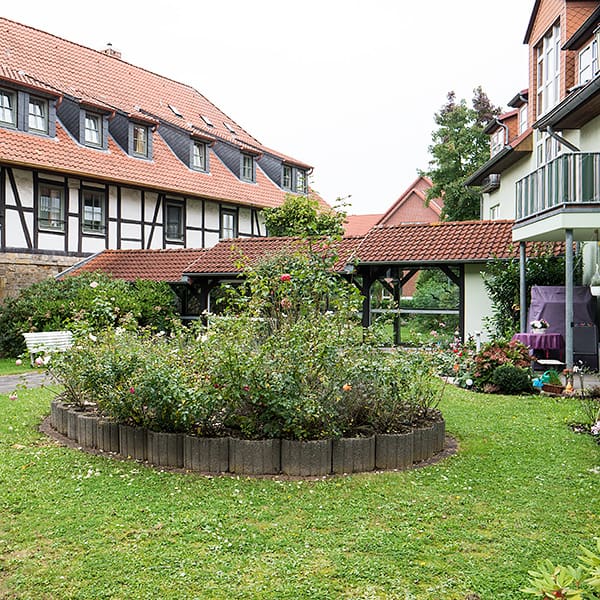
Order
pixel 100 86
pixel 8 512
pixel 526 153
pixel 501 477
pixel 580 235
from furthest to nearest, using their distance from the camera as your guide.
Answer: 1. pixel 100 86
2. pixel 526 153
3. pixel 580 235
4. pixel 501 477
5. pixel 8 512

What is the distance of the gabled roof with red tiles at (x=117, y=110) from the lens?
19.8m

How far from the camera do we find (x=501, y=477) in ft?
18.9

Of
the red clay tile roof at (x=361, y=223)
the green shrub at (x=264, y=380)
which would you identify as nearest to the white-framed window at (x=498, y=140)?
the green shrub at (x=264, y=380)

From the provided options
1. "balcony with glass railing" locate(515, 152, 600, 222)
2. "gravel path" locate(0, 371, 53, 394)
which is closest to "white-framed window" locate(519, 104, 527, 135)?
"balcony with glass railing" locate(515, 152, 600, 222)

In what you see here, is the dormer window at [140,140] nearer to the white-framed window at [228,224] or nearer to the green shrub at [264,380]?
the white-framed window at [228,224]

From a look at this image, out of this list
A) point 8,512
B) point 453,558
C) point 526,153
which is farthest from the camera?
point 526,153

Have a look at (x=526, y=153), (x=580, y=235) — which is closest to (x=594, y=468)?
(x=580, y=235)

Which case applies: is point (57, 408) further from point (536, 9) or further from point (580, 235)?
point (536, 9)

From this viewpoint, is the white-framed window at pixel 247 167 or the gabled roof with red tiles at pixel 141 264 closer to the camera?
the gabled roof with red tiles at pixel 141 264

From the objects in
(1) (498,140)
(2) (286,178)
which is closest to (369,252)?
(1) (498,140)

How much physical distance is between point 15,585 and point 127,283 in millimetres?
16456

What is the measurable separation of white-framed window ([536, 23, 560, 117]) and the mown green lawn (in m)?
13.1

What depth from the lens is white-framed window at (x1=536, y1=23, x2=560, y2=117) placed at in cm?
1702

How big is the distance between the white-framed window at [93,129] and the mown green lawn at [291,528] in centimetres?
1711
